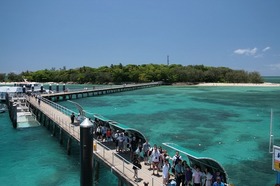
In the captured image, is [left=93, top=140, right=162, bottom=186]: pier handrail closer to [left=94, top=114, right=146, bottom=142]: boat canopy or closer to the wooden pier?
[left=94, top=114, right=146, bottom=142]: boat canopy

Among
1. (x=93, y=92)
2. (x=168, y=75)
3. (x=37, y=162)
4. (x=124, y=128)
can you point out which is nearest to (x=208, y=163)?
(x=124, y=128)

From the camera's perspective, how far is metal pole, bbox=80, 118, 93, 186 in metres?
8.89

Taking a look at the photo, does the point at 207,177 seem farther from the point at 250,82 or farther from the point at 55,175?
the point at 250,82

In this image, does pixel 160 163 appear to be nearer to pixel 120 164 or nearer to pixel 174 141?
pixel 120 164

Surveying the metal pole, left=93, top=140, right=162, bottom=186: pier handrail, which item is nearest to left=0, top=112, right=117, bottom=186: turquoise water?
left=93, top=140, right=162, bottom=186: pier handrail

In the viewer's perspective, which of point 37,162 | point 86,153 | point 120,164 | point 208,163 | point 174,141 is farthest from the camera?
point 174,141

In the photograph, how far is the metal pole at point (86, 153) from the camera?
8891mm

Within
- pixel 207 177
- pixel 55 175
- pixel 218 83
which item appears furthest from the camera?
pixel 218 83

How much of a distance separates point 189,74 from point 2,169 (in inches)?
5498

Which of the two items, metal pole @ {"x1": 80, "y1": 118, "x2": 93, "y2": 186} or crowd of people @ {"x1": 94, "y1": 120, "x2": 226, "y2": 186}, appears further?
crowd of people @ {"x1": 94, "y1": 120, "x2": 226, "y2": 186}

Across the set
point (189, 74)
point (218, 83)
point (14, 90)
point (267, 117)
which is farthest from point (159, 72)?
point (267, 117)

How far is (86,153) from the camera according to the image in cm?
896

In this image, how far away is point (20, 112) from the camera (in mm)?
44094

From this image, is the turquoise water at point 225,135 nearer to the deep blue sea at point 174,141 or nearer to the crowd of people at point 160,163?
the deep blue sea at point 174,141
